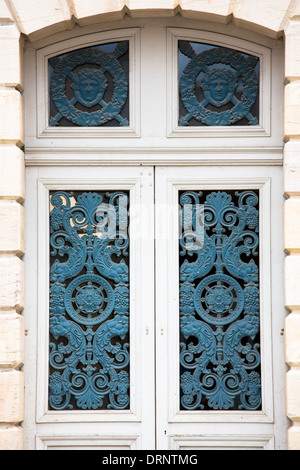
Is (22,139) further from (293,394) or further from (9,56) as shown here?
(293,394)

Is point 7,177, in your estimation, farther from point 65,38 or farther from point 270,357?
point 270,357

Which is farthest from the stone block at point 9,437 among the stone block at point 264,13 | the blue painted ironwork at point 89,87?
the stone block at point 264,13

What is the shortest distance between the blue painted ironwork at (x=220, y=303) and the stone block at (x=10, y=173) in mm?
1086

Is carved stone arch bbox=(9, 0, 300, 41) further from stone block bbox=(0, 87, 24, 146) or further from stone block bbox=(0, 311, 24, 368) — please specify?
stone block bbox=(0, 311, 24, 368)

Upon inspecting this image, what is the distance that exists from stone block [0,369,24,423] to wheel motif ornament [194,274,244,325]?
125 centimetres

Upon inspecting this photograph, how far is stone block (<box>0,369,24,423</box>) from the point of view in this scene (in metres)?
4.19

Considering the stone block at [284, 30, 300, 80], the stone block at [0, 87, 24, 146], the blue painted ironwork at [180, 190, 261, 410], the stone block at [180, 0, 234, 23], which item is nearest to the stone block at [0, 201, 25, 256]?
the stone block at [0, 87, 24, 146]

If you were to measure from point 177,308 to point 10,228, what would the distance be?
3.92ft

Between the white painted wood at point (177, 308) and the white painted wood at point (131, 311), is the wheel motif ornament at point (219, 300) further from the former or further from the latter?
the white painted wood at point (131, 311)

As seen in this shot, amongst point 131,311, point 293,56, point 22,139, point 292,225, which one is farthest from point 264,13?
point 131,311

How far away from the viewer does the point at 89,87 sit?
461 cm
